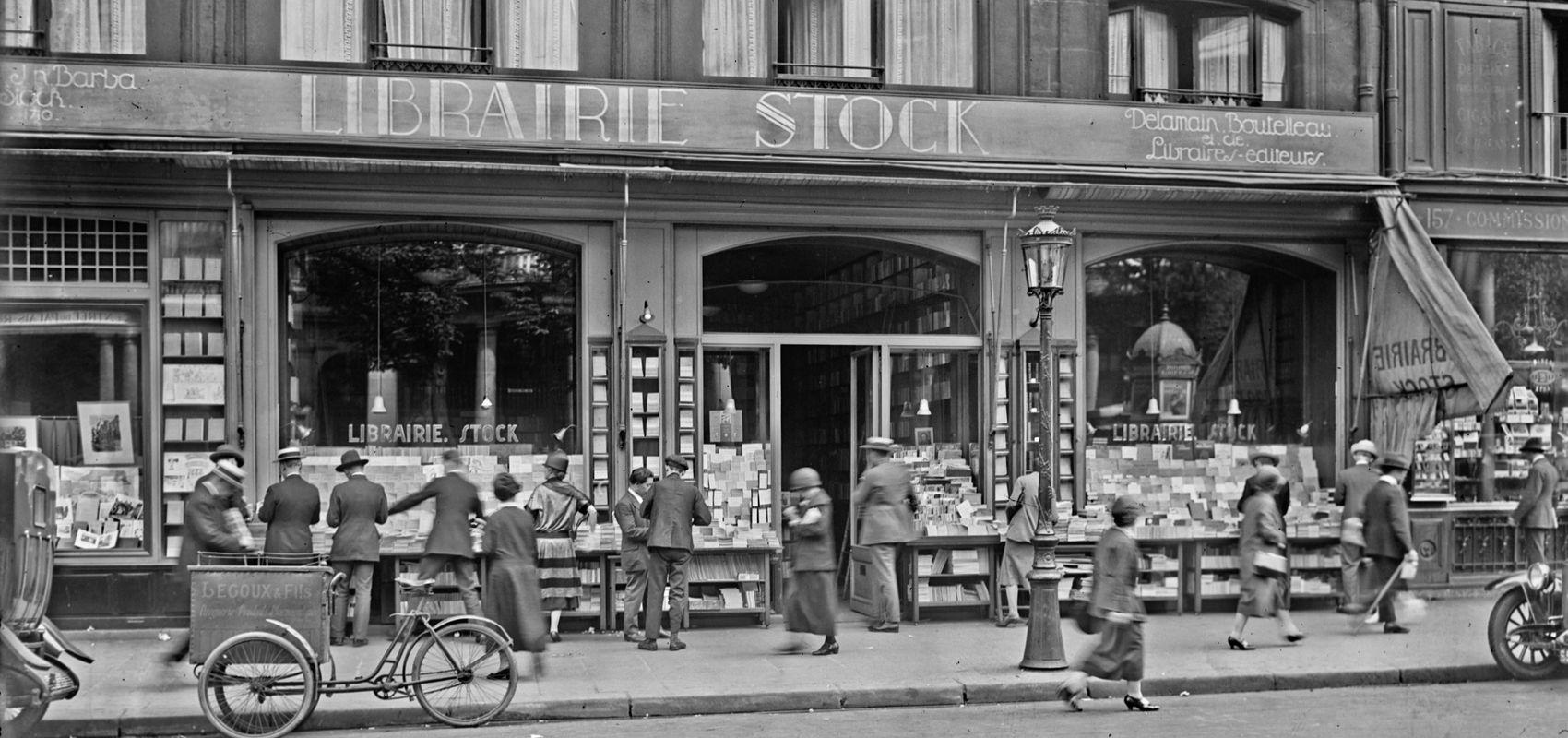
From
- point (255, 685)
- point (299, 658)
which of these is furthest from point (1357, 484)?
point (255, 685)

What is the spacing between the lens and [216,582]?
10.2m

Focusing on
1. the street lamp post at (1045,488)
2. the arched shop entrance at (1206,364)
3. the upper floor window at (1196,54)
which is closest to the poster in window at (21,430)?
the street lamp post at (1045,488)

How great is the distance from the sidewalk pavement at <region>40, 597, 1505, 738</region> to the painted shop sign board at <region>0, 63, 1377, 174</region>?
4.93m

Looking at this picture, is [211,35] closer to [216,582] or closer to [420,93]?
[420,93]

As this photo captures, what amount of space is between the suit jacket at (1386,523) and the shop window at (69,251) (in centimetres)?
1220

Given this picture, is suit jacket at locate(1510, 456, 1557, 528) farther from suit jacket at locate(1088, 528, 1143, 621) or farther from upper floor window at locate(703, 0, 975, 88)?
upper floor window at locate(703, 0, 975, 88)

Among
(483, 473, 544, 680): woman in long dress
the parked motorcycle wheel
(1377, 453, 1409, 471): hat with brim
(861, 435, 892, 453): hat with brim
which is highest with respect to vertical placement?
(861, 435, 892, 453): hat with brim

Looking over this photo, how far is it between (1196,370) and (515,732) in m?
9.77

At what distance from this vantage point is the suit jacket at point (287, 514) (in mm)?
13227

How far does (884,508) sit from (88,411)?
780 cm

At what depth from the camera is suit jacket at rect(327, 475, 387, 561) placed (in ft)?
44.5

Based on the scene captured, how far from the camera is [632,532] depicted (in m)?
13.9

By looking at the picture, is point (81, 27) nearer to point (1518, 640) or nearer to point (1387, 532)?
point (1387, 532)

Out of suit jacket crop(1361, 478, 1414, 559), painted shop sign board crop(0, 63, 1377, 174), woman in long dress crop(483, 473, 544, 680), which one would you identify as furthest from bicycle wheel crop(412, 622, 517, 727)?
suit jacket crop(1361, 478, 1414, 559)
